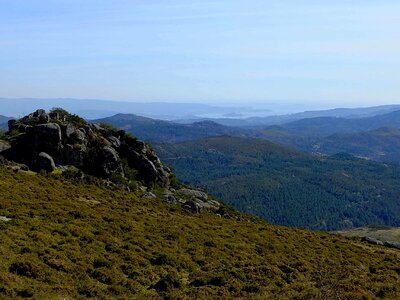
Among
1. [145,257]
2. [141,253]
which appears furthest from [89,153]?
[145,257]

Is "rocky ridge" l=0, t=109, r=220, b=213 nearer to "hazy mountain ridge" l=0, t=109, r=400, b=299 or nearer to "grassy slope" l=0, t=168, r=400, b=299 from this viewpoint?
"hazy mountain ridge" l=0, t=109, r=400, b=299

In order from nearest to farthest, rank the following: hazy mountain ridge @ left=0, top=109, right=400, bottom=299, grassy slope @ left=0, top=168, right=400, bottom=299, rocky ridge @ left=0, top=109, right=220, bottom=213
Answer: grassy slope @ left=0, top=168, right=400, bottom=299 < hazy mountain ridge @ left=0, top=109, right=400, bottom=299 < rocky ridge @ left=0, top=109, right=220, bottom=213

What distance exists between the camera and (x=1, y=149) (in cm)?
5612

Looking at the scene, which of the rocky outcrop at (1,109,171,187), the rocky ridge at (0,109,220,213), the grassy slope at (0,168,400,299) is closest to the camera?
the grassy slope at (0,168,400,299)

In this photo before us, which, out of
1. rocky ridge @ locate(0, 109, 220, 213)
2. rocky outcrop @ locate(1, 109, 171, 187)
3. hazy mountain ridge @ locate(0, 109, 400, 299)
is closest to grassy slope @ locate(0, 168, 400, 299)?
hazy mountain ridge @ locate(0, 109, 400, 299)

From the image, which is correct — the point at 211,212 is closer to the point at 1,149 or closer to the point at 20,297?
the point at 1,149

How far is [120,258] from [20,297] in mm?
8999

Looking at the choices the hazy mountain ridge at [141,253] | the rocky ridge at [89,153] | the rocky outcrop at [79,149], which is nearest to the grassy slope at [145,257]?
the hazy mountain ridge at [141,253]

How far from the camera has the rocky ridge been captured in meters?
57.2

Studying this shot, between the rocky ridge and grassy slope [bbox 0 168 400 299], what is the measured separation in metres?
10.2

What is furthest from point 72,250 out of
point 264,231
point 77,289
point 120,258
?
point 264,231

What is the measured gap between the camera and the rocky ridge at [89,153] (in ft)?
188

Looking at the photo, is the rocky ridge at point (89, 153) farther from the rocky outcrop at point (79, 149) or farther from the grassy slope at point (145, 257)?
the grassy slope at point (145, 257)

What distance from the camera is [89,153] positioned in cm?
6122
